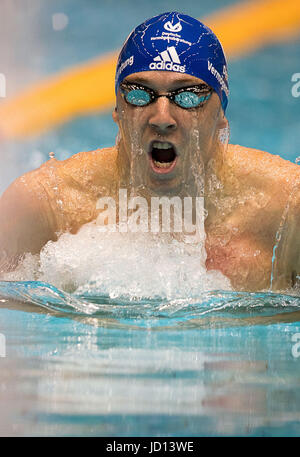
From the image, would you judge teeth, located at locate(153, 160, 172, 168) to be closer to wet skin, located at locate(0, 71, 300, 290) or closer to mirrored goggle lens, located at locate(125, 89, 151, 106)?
wet skin, located at locate(0, 71, 300, 290)

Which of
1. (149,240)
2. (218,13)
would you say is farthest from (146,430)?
(218,13)

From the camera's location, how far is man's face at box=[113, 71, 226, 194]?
222cm

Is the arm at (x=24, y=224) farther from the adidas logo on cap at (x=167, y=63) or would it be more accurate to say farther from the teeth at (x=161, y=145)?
the adidas logo on cap at (x=167, y=63)

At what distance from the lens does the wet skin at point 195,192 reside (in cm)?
232

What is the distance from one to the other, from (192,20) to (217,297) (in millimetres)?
1135

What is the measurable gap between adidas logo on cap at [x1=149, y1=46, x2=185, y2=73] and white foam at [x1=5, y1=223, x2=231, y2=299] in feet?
2.01

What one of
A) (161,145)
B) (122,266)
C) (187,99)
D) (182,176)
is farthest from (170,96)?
(122,266)

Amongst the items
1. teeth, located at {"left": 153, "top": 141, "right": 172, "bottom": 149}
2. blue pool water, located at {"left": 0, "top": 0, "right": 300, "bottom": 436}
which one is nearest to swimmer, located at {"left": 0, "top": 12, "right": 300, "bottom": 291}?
teeth, located at {"left": 153, "top": 141, "right": 172, "bottom": 149}

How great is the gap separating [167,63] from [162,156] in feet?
1.09

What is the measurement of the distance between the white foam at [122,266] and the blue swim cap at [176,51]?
0.61m

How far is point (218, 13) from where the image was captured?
529 cm

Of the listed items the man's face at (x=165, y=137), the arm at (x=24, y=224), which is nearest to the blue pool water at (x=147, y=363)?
the arm at (x=24, y=224)
